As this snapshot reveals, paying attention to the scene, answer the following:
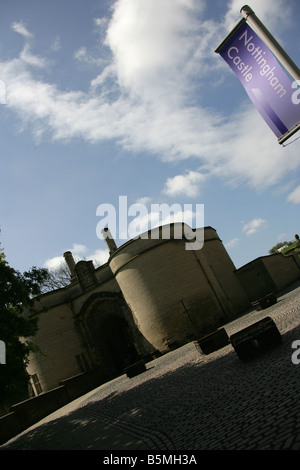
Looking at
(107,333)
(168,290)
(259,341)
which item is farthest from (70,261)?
(259,341)

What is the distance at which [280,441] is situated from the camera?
3381 mm

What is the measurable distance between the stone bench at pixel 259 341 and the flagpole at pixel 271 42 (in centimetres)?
543

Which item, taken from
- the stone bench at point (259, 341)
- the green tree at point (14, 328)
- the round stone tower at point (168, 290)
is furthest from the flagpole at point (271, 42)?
the round stone tower at point (168, 290)

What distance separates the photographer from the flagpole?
17.0 ft

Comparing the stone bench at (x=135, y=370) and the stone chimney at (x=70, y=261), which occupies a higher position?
the stone chimney at (x=70, y=261)

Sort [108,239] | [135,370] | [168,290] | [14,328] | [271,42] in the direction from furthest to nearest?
[108,239], [168,290], [135,370], [14,328], [271,42]

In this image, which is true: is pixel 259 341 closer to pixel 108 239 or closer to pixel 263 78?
pixel 263 78

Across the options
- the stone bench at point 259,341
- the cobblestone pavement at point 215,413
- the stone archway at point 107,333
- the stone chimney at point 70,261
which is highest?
the stone chimney at point 70,261

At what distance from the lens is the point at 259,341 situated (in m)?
7.48

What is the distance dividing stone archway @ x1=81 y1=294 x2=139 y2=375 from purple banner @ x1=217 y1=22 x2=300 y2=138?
19.3 meters

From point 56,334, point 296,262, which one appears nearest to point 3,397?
point 56,334

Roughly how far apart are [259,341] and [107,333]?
18962mm

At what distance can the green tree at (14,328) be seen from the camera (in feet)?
34.2

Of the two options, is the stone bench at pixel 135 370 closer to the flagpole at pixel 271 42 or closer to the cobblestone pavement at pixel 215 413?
the cobblestone pavement at pixel 215 413
